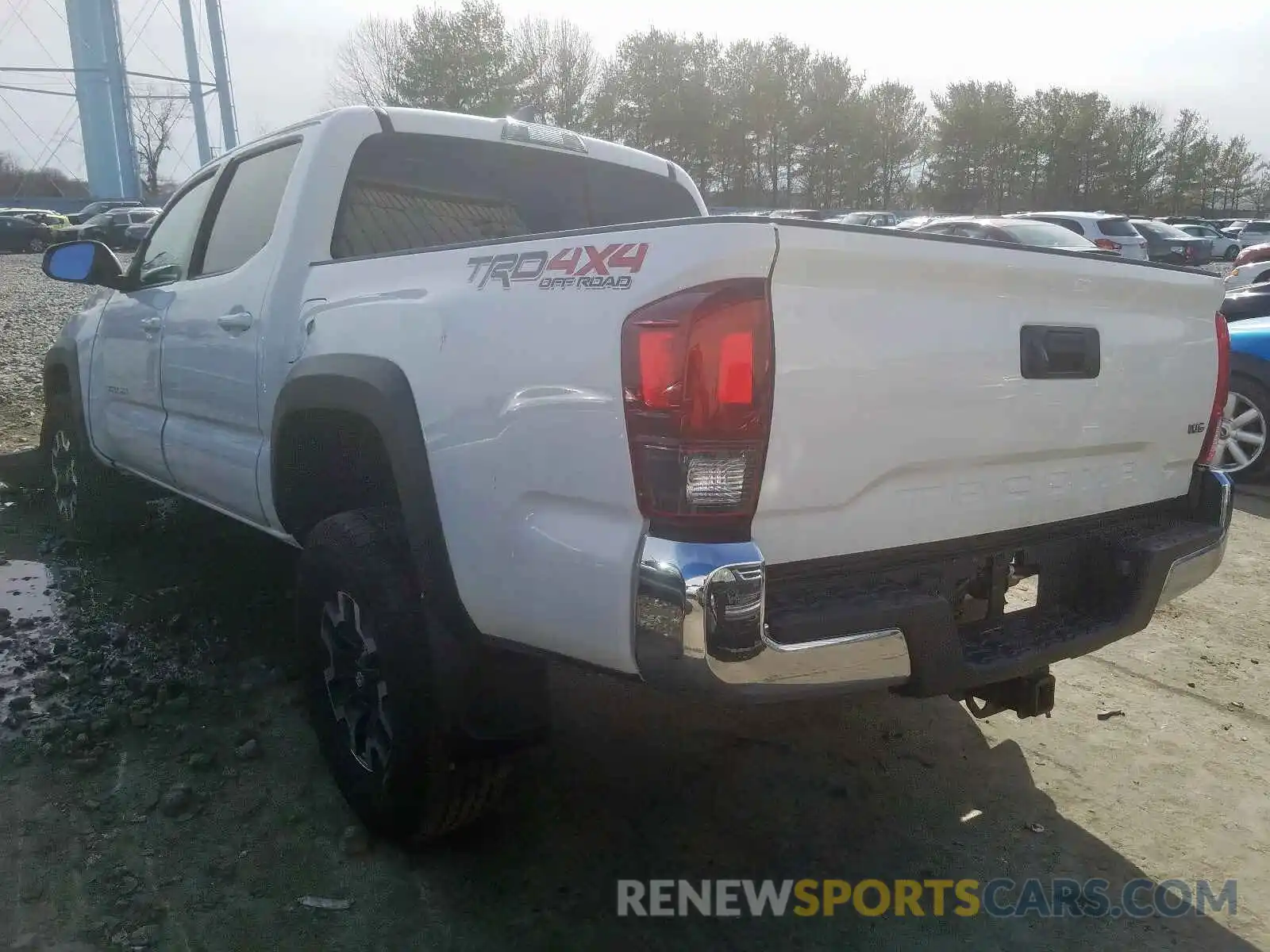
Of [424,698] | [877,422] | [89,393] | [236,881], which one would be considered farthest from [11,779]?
[877,422]

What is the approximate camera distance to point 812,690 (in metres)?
1.97

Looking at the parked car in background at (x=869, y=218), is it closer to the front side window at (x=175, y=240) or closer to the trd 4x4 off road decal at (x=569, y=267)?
the front side window at (x=175, y=240)

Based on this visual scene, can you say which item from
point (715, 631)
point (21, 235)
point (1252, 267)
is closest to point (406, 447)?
point (715, 631)

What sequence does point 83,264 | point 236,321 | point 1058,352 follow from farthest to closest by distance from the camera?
point 83,264 → point 236,321 → point 1058,352

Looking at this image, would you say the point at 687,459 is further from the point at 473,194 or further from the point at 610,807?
the point at 473,194

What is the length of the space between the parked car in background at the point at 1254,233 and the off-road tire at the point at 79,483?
34477mm

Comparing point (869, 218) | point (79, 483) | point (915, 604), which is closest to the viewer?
point (915, 604)

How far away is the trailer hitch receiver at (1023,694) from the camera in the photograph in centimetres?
260

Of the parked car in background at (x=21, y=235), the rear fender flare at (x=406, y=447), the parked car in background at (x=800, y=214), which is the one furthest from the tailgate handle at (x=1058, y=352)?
the parked car in background at (x=21, y=235)

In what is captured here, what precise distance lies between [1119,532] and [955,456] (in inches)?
29.4

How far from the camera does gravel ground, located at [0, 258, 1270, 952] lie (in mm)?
2402

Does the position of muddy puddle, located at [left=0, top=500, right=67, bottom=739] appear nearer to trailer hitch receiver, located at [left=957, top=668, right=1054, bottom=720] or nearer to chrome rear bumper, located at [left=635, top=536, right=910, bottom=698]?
chrome rear bumper, located at [left=635, top=536, right=910, bottom=698]

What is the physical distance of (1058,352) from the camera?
236 centimetres
